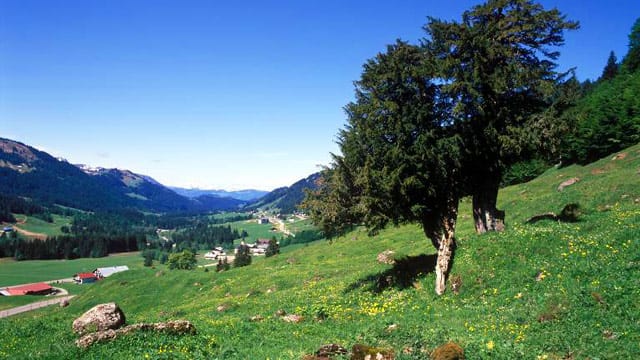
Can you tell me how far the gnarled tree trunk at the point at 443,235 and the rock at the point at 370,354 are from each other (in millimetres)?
12690

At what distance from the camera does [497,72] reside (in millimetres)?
24156

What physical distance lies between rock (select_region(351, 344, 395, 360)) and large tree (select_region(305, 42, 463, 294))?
39.5 feet

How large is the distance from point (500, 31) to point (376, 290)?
63.8ft

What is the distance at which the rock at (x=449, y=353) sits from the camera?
10.9 m

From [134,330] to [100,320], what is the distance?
392 centimetres

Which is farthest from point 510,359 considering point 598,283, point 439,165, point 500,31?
point 500,31

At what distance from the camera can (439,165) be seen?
23.3 metres

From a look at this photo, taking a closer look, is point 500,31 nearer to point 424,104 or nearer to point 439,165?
point 424,104

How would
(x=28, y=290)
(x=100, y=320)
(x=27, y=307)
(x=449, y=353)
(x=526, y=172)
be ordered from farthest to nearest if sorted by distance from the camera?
1. (x=28, y=290)
2. (x=27, y=307)
3. (x=526, y=172)
4. (x=100, y=320)
5. (x=449, y=353)

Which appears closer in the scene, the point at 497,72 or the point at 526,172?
the point at 497,72

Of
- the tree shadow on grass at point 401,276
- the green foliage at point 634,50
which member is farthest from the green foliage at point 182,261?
the green foliage at point 634,50

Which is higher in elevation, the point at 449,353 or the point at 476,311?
the point at 449,353

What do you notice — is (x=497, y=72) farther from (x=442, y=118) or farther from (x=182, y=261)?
(x=182, y=261)

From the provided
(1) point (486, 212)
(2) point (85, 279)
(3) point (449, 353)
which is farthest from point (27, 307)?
(3) point (449, 353)
